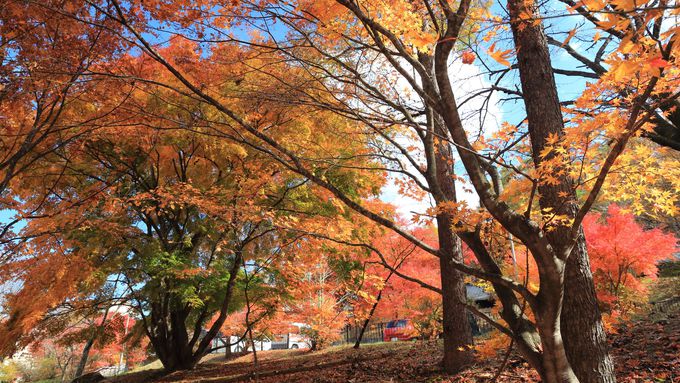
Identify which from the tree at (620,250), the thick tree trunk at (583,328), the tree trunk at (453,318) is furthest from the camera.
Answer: the tree at (620,250)

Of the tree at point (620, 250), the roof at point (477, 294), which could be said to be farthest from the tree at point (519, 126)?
the roof at point (477, 294)

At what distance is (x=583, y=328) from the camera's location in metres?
3.38

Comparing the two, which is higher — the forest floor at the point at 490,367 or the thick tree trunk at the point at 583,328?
the thick tree trunk at the point at 583,328

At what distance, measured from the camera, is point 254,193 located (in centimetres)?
825

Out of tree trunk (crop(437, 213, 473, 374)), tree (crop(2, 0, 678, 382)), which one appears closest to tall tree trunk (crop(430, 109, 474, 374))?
tree trunk (crop(437, 213, 473, 374))

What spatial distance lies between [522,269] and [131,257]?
10.4 m

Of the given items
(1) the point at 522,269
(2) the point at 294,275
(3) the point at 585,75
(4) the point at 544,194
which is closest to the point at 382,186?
(2) the point at 294,275

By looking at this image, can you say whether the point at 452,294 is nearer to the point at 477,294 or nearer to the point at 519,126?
the point at 519,126

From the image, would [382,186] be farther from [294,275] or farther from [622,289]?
[622,289]

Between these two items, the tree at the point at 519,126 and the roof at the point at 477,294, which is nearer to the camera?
the tree at the point at 519,126

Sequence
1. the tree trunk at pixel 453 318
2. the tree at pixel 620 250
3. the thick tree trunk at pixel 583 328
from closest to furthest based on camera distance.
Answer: the thick tree trunk at pixel 583 328 → the tree trunk at pixel 453 318 → the tree at pixel 620 250

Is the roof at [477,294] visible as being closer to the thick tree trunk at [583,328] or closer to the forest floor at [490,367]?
the forest floor at [490,367]

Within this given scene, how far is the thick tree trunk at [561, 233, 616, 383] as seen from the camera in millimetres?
3250

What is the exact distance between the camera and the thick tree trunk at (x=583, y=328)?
3.25 m
